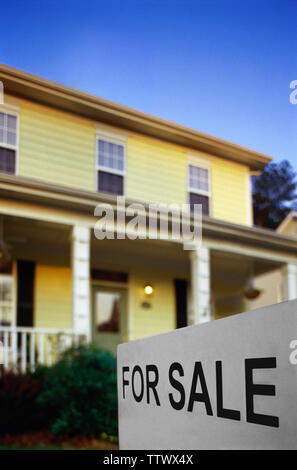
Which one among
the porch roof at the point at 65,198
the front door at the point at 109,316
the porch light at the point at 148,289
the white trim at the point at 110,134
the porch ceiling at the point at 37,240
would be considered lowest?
the front door at the point at 109,316

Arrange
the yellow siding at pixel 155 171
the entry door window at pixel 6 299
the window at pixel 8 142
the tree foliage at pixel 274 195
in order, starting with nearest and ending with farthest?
the window at pixel 8 142 → the entry door window at pixel 6 299 → the yellow siding at pixel 155 171 → the tree foliage at pixel 274 195

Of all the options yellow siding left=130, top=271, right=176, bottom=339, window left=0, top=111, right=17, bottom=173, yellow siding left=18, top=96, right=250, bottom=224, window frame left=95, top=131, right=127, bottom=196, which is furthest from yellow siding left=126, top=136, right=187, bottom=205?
window left=0, top=111, right=17, bottom=173

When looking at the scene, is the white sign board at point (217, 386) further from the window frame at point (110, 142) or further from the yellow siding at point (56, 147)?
the window frame at point (110, 142)

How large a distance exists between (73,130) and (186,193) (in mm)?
3026

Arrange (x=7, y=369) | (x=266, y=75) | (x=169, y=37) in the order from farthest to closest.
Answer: (x=169, y=37)
(x=266, y=75)
(x=7, y=369)

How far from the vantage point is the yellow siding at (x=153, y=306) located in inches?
476

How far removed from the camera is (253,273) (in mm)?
13195

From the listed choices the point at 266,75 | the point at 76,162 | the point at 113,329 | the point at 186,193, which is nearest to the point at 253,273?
the point at 186,193

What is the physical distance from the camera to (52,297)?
10844mm

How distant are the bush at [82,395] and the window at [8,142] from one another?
13.4 ft

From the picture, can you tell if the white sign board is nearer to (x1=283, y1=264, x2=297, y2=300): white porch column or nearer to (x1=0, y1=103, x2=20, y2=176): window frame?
(x1=0, y1=103, x2=20, y2=176): window frame

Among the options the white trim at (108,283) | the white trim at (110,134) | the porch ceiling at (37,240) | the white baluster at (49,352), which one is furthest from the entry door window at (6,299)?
the white trim at (110,134)

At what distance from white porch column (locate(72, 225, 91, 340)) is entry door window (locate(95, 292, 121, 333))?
2.97m

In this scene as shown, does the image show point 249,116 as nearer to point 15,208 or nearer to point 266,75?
point 266,75
